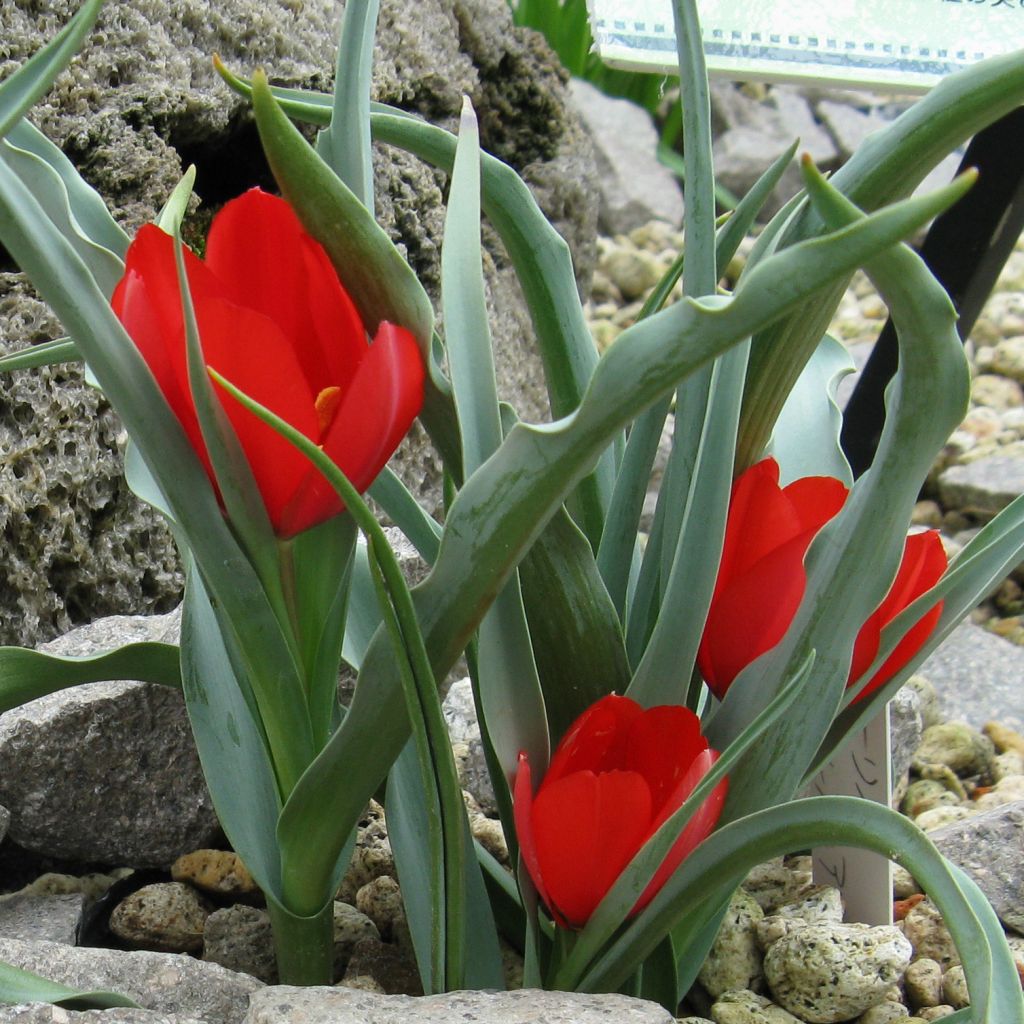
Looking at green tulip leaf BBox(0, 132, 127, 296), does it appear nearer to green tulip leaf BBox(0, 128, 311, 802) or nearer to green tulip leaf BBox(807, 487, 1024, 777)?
green tulip leaf BBox(0, 128, 311, 802)

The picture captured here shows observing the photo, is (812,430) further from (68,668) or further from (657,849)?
(68,668)

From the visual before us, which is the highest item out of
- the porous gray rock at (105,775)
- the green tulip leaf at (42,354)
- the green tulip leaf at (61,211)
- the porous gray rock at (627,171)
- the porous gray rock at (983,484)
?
the porous gray rock at (627,171)

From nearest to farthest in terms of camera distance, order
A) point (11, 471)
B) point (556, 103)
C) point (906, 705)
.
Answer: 1. point (11, 471)
2. point (906, 705)
3. point (556, 103)

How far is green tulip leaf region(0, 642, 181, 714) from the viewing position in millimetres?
664

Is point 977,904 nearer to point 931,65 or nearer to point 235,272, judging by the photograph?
point 235,272

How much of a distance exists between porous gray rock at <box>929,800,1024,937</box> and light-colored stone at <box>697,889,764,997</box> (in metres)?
0.20

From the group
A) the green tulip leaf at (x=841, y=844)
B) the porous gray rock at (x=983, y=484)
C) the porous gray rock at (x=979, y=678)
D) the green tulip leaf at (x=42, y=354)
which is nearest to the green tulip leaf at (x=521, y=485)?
the green tulip leaf at (x=841, y=844)

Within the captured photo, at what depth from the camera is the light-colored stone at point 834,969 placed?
77cm

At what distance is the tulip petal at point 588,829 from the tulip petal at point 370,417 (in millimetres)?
164

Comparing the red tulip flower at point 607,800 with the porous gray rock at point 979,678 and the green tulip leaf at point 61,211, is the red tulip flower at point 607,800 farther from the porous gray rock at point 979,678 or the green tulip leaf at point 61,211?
the porous gray rock at point 979,678

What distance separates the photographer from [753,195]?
0.67 meters

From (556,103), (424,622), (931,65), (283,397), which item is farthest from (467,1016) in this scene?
(556,103)

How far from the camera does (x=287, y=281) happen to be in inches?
22.0

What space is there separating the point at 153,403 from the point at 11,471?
0.52m
